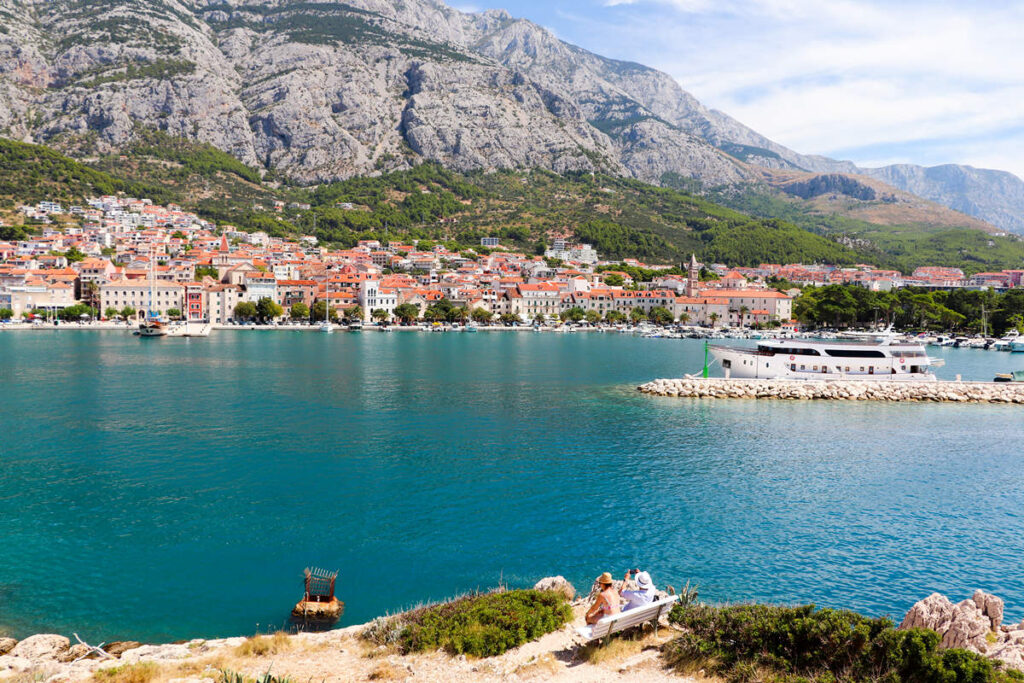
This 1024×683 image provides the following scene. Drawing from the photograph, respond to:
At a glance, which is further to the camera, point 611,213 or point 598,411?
point 611,213

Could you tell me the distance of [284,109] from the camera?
155750mm

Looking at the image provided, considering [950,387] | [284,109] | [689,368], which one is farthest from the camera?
[284,109]

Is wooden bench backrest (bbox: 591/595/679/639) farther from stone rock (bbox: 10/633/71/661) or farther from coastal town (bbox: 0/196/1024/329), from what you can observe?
coastal town (bbox: 0/196/1024/329)

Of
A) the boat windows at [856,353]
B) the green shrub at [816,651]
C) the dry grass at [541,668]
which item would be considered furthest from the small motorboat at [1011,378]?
the dry grass at [541,668]

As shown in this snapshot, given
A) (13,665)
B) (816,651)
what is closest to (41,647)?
(13,665)

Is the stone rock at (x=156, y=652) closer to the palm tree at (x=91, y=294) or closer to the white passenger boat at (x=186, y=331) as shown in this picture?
the white passenger boat at (x=186, y=331)

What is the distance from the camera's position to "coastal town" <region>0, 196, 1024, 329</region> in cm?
9912

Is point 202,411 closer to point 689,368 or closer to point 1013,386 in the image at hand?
point 689,368

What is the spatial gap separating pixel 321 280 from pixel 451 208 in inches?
2239

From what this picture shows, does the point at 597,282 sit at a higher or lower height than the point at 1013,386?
higher

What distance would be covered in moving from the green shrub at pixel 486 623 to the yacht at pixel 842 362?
34600mm

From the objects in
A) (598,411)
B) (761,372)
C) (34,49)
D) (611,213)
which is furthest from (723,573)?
(34,49)

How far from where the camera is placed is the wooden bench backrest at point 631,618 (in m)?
8.02

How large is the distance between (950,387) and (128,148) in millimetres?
161728
